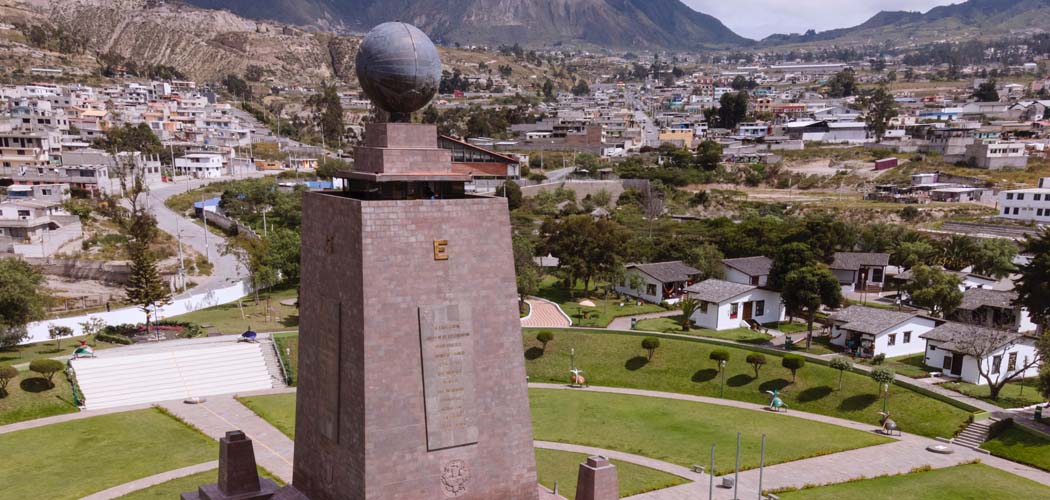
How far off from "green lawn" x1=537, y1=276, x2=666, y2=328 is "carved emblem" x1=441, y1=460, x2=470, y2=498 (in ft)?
83.8

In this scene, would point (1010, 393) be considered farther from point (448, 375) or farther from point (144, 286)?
point (144, 286)

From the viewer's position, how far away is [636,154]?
11775 cm

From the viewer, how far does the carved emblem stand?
15.0m

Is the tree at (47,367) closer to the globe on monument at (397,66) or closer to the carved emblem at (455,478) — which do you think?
the globe on monument at (397,66)

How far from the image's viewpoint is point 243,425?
27672 mm

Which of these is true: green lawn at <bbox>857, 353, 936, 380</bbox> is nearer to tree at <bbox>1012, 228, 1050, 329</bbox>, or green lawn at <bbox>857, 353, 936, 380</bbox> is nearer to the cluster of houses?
the cluster of houses

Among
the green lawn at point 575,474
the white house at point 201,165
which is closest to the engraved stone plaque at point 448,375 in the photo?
the green lawn at point 575,474

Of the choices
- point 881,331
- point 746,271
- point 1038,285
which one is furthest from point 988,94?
point 881,331

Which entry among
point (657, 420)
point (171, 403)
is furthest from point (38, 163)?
point (657, 420)

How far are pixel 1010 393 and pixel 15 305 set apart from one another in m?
44.9

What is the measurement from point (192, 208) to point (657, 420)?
6340 centimetres

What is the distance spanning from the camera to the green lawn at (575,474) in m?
22.2

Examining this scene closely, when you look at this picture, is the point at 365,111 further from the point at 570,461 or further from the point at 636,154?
the point at 570,461

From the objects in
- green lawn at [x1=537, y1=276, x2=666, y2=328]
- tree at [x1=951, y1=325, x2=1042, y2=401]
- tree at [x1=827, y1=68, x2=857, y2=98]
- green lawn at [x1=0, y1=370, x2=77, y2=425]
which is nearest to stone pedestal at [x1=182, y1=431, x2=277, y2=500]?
green lawn at [x1=0, y1=370, x2=77, y2=425]
